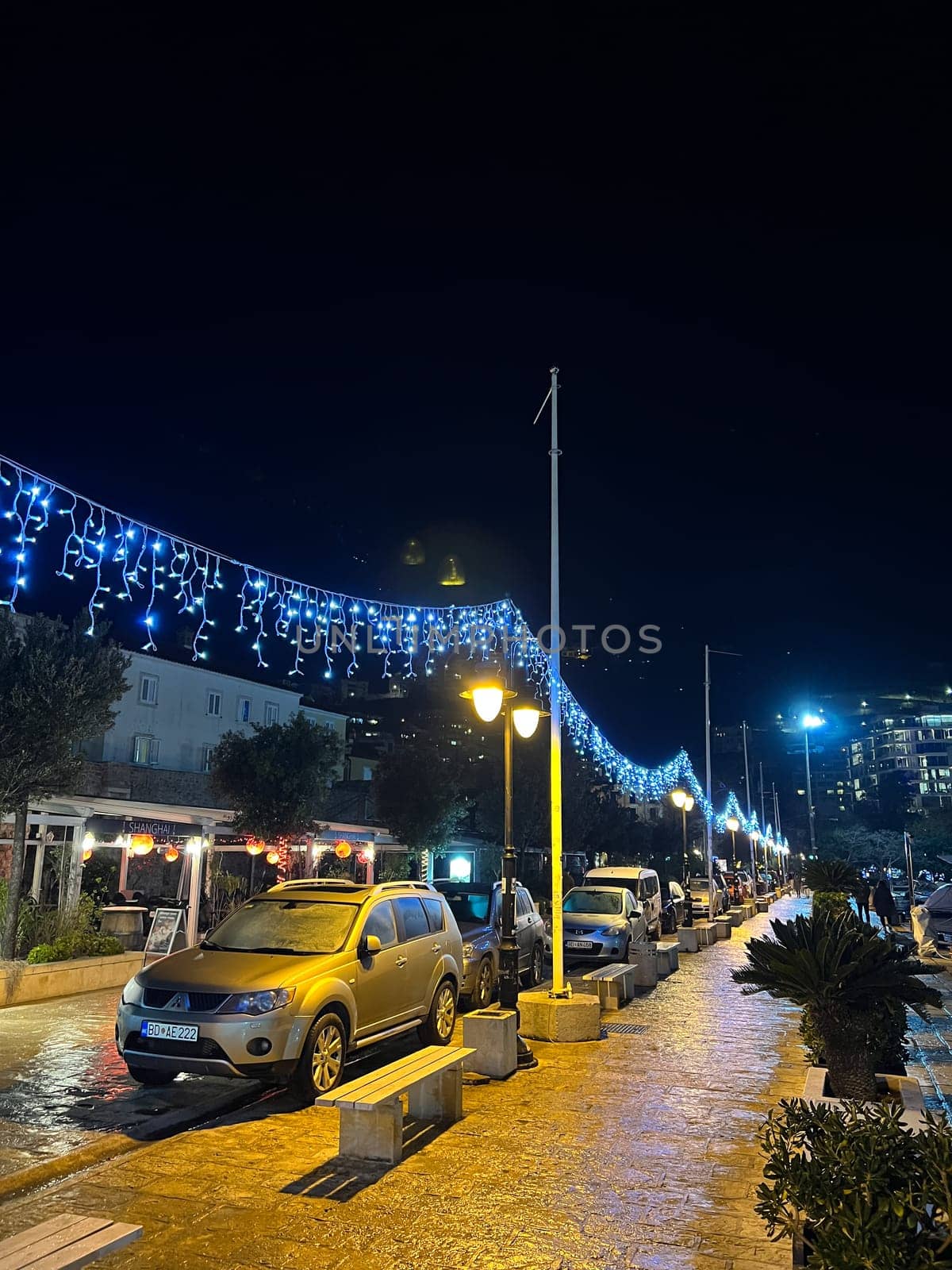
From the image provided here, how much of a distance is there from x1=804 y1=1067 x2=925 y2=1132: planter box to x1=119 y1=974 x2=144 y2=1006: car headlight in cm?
514

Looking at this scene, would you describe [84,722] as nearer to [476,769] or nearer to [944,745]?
[476,769]

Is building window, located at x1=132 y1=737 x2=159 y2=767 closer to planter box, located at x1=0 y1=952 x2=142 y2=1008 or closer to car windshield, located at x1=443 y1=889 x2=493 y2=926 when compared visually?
planter box, located at x1=0 y1=952 x2=142 y2=1008

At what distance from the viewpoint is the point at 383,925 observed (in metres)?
8.91

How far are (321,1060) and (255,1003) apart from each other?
85 cm

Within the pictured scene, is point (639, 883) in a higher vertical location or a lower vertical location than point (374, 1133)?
higher

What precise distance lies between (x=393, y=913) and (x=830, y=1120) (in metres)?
6.13

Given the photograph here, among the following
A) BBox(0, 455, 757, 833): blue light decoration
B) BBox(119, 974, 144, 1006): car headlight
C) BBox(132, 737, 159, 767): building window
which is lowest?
BBox(119, 974, 144, 1006): car headlight

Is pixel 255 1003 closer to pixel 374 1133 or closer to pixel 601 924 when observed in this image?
pixel 374 1133

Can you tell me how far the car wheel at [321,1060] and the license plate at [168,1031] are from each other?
86 cm

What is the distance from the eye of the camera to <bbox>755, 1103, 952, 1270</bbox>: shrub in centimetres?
298

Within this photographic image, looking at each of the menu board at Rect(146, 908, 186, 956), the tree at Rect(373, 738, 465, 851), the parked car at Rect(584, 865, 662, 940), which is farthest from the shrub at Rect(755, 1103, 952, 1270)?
the tree at Rect(373, 738, 465, 851)

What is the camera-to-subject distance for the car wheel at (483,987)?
1213 centimetres

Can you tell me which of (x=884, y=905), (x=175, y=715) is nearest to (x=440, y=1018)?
(x=884, y=905)

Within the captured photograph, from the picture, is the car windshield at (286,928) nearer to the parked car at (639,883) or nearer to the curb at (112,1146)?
the curb at (112,1146)
